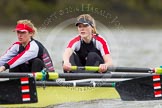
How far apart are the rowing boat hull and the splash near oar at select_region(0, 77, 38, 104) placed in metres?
0.47

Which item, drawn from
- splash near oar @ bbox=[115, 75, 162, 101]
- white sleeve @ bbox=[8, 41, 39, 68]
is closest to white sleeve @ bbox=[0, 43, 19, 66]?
white sleeve @ bbox=[8, 41, 39, 68]

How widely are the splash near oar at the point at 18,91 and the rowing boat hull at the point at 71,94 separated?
0.47 metres

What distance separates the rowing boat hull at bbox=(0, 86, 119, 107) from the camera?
955 cm

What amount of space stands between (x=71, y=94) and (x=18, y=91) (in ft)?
3.94

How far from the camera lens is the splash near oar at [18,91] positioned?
887cm

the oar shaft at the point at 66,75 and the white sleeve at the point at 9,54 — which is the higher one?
the white sleeve at the point at 9,54

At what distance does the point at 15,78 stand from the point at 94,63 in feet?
6.26

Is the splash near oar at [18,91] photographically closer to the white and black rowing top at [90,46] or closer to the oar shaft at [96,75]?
the oar shaft at [96,75]

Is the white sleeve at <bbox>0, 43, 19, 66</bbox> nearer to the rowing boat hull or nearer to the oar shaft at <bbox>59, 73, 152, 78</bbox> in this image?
the rowing boat hull

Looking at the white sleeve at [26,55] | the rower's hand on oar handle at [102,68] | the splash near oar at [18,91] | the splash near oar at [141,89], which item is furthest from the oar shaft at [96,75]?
the white sleeve at [26,55]

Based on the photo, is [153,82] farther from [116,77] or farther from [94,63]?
[94,63]

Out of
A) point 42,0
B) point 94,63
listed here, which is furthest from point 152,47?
point 42,0

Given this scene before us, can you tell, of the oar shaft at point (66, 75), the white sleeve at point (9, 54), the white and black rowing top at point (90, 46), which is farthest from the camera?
the white and black rowing top at point (90, 46)

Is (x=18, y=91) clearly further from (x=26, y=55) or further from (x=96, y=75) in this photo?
(x=96, y=75)
